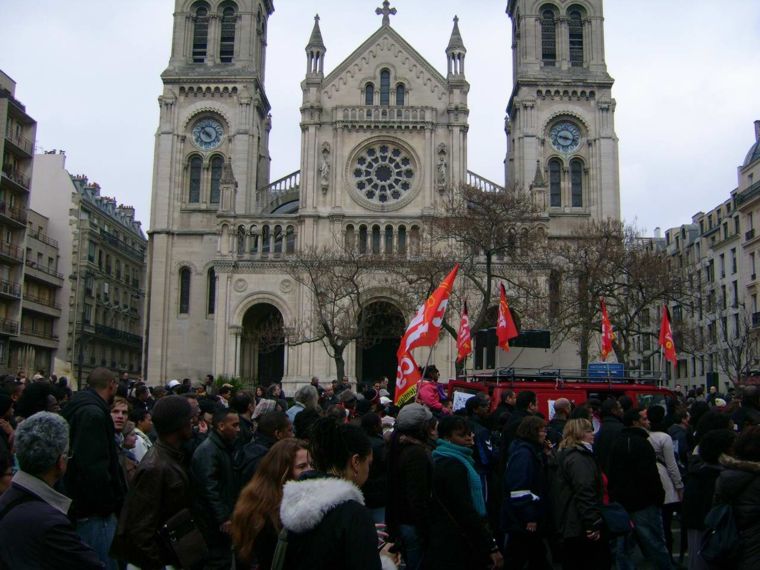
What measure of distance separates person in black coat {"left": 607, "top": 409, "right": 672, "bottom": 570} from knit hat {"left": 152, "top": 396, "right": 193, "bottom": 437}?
193 inches

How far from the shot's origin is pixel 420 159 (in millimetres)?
44438

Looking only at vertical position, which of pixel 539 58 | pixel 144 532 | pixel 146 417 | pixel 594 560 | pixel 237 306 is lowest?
pixel 594 560

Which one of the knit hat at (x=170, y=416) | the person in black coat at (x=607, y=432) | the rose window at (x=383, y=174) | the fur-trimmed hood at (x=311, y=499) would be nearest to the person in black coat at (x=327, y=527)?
the fur-trimmed hood at (x=311, y=499)

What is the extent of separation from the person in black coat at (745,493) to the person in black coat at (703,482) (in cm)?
117

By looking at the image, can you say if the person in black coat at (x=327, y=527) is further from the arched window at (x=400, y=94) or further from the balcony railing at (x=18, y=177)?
the arched window at (x=400, y=94)

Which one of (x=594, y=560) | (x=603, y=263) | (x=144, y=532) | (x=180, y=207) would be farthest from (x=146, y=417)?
(x=180, y=207)

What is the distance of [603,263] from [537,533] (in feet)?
83.9

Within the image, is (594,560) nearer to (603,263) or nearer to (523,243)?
(523,243)

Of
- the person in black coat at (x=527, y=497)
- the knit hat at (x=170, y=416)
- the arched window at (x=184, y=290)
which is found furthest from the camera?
the arched window at (x=184, y=290)

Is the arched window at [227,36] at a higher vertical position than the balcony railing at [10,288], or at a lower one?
higher

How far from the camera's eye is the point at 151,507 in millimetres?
5309

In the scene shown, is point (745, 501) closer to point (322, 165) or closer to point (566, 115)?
point (322, 165)

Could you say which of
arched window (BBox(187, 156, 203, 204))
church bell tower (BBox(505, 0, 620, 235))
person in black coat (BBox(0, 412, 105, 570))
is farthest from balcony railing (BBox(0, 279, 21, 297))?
person in black coat (BBox(0, 412, 105, 570))

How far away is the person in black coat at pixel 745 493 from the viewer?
530 centimetres
